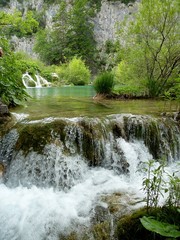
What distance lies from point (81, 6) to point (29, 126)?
43840 millimetres

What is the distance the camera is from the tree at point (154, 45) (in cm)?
861

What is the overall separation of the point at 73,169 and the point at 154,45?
266 inches

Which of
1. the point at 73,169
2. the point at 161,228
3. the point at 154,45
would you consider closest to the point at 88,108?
the point at 73,169

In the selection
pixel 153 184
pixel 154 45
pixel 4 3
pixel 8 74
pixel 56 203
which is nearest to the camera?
pixel 153 184

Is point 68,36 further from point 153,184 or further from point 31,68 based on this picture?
point 153,184

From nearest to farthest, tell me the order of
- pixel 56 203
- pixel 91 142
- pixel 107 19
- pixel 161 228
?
pixel 161 228 → pixel 56 203 → pixel 91 142 → pixel 107 19

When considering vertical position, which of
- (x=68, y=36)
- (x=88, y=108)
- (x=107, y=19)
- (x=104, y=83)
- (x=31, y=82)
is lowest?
(x=88, y=108)

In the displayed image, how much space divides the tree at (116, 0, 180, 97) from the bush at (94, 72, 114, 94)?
1160 mm

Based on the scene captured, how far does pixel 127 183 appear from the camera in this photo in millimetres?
4203

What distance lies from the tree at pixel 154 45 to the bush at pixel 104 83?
3.81 ft

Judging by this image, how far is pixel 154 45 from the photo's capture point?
30.2 feet

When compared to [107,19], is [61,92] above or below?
below

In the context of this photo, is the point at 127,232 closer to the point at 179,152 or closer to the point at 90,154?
the point at 90,154

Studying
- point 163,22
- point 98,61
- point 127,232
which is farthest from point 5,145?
point 98,61
